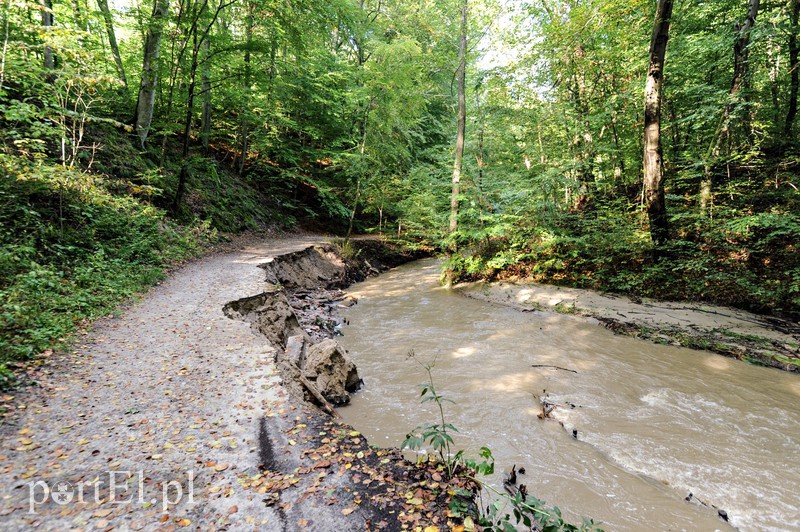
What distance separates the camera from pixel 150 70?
9180 mm

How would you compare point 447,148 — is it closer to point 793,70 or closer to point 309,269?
point 309,269

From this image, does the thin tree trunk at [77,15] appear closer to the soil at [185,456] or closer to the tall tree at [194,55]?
the tall tree at [194,55]

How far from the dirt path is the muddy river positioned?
5.33 ft

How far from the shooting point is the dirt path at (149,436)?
2268 mm

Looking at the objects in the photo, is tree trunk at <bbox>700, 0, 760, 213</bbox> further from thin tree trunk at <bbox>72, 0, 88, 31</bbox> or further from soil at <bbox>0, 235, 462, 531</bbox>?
thin tree trunk at <bbox>72, 0, 88, 31</bbox>

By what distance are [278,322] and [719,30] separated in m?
15.3

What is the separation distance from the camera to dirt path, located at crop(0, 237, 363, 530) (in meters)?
2.27

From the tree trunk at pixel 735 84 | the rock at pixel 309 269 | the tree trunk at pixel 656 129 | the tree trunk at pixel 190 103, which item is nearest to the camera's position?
the tree trunk at pixel 656 129

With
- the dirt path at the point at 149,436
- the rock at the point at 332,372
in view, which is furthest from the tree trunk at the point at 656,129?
the dirt path at the point at 149,436

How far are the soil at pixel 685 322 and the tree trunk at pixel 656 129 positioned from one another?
6.37 feet

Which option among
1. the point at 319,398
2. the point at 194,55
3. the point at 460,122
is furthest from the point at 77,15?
the point at 319,398

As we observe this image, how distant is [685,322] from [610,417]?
4.44 meters

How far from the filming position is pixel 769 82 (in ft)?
37.3

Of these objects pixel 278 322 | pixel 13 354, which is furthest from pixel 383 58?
pixel 13 354
